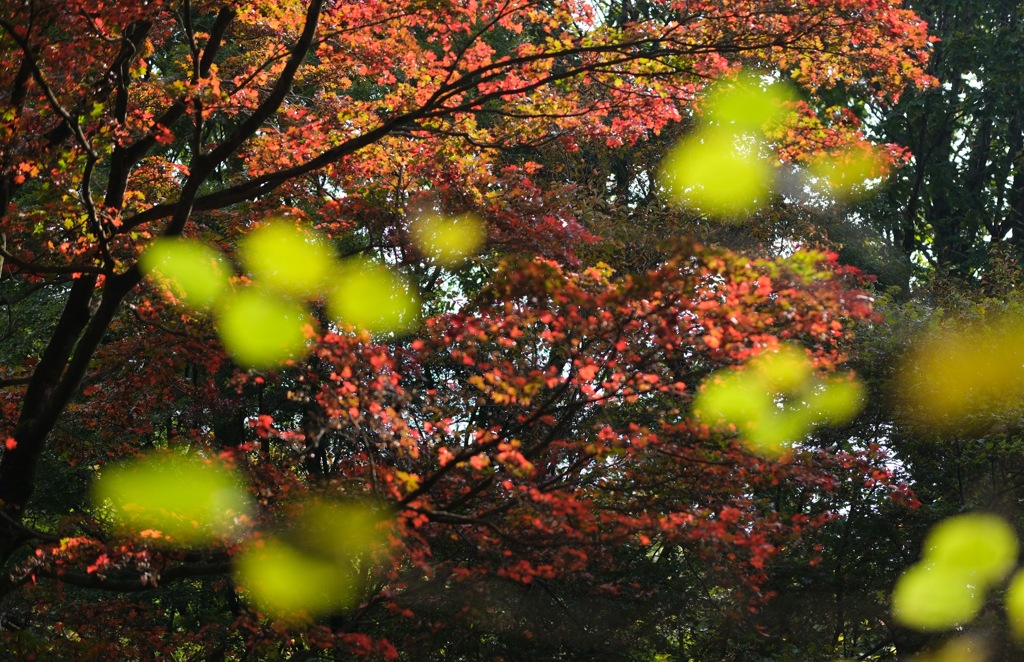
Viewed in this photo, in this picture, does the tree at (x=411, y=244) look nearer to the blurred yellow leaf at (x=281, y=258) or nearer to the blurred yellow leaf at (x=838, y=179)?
the blurred yellow leaf at (x=281, y=258)

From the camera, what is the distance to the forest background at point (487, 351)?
6461 millimetres

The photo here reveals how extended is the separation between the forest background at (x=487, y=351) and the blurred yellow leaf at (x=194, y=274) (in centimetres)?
5

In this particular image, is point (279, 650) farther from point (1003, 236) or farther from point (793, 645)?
point (1003, 236)

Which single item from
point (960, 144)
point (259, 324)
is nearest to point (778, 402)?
point (259, 324)

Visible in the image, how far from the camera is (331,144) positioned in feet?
28.4

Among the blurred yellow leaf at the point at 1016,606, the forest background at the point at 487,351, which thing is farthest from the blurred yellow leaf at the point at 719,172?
the blurred yellow leaf at the point at 1016,606

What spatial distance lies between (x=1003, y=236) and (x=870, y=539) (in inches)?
405

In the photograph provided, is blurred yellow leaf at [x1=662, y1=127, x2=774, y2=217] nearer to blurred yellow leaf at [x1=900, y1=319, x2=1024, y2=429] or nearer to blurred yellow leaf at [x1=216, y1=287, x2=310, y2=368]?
blurred yellow leaf at [x1=900, y1=319, x2=1024, y2=429]

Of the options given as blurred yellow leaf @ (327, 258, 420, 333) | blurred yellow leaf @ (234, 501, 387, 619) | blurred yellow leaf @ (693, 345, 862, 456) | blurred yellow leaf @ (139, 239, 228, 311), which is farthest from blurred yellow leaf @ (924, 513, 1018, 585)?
blurred yellow leaf @ (139, 239, 228, 311)

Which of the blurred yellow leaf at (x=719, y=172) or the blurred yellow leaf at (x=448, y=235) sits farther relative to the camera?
the blurred yellow leaf at (x=719, y=172)

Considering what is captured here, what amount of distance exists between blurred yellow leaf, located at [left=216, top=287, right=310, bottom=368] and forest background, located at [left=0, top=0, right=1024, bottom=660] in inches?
1.6

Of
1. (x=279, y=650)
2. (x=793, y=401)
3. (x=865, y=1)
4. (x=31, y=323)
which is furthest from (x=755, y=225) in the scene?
(x=31, y=323)

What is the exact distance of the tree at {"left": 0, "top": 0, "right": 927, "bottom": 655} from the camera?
6059 millimetres

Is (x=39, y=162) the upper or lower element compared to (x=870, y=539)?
lower
